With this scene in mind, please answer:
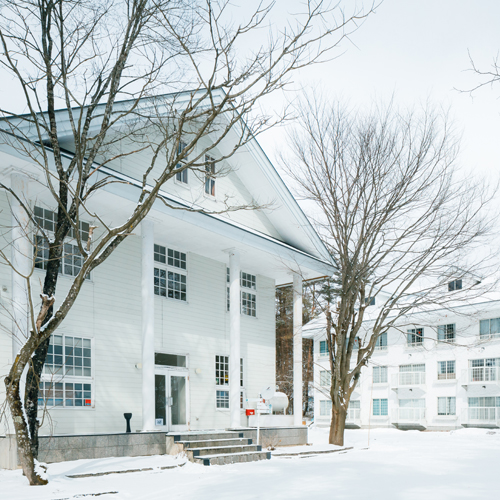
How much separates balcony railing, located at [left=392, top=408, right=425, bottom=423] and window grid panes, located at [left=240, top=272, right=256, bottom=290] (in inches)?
776

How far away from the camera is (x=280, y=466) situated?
10500mm

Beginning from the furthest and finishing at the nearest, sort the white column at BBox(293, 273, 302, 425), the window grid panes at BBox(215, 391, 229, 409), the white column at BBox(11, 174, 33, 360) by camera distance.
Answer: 1. the white column at BBox(293, 273, 302, 425)
2. the window grid panes at BBox(215, 391, 229, 409)
3. the white column at BBox(11, 174, 33, 360)

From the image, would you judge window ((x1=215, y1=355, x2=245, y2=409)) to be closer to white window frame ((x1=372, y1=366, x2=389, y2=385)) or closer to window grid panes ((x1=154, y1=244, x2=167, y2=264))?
window grid panes ((x1=154, y1=244, x2=167, y2=264))

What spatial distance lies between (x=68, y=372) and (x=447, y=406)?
1017 inches

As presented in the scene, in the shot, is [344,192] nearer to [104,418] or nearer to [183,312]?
[183,312]

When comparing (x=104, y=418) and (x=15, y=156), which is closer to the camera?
(x=15, y=156)

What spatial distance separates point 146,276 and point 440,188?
7979mm

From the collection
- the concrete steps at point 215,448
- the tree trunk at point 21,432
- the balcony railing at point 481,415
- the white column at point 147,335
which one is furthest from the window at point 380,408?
the tree trunk at point 21,432

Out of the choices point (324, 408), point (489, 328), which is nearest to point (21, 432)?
point (489, 328)

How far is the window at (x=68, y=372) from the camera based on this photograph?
11.9 m

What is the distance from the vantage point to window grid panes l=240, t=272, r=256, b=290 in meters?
17.6

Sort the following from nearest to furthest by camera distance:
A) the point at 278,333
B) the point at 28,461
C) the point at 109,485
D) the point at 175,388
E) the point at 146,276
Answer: the point at 28,461
the point at 109,485
the point at 146,276
the point at 175,388
the point at 278,333

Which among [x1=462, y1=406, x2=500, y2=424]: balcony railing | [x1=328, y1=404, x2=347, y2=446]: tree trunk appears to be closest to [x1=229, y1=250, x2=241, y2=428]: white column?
[x1=328, y1=404, x2=347, y2=446]: tree trunk

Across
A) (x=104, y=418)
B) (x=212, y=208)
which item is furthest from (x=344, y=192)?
(x=104, y=418)
